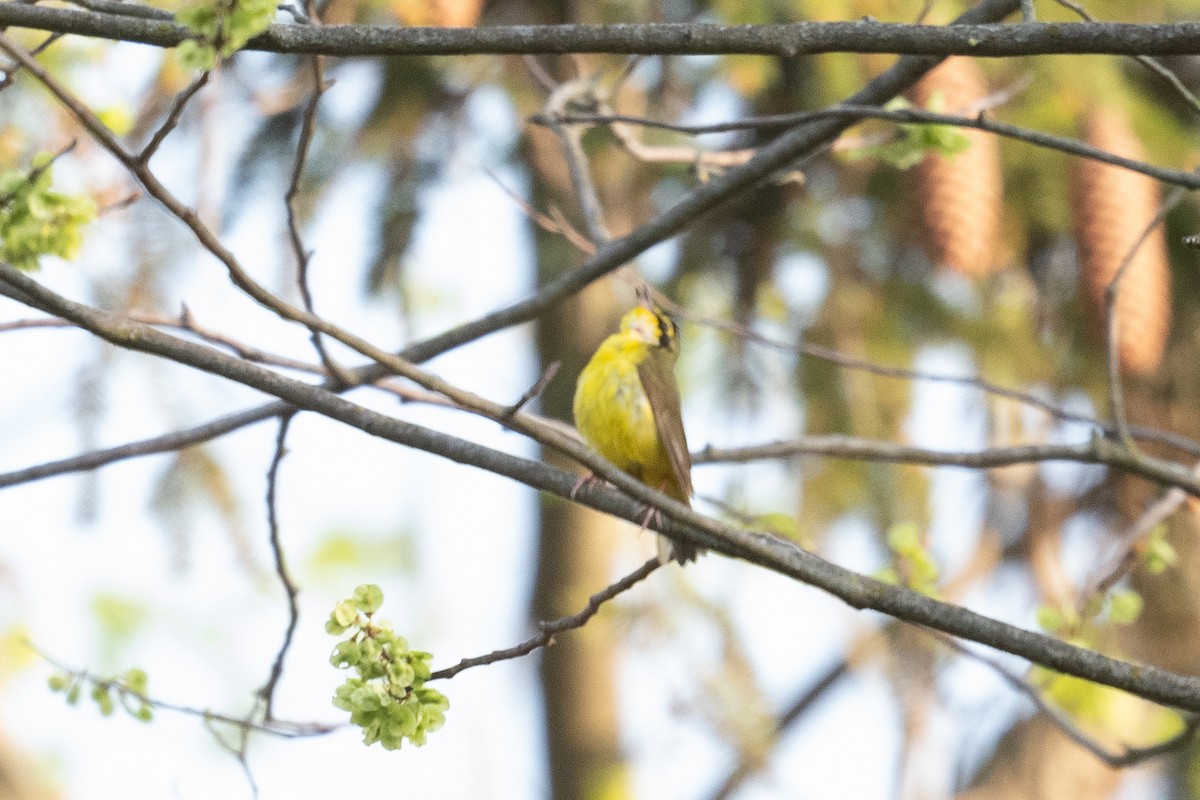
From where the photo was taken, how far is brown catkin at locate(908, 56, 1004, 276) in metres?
4.20

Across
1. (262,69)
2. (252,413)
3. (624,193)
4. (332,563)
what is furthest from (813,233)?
(332,563)

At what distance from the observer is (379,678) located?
1.95m

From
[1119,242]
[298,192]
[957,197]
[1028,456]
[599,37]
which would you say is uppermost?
[957,197]

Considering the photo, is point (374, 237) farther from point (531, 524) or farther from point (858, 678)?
point (858, 678)

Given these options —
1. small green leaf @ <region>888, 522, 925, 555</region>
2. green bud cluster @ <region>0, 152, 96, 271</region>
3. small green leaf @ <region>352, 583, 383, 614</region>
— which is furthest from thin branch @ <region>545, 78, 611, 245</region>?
small green leaf @ <region>352, 583, 383, 614</region>

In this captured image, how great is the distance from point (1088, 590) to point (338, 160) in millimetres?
2727

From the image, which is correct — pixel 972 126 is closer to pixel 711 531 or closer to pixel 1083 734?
pixel 711 531

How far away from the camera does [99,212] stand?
10.00 feet

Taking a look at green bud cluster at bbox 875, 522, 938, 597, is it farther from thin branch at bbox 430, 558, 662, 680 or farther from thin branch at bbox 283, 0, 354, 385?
thin branch at bbox 283, 0, 354, 385

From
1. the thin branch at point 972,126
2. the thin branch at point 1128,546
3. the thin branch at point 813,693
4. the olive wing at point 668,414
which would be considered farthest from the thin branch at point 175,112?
the thin branch at point 813,693

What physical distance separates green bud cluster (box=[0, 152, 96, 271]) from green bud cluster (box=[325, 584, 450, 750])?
4.38 ft

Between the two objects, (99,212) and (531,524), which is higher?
(531,524)

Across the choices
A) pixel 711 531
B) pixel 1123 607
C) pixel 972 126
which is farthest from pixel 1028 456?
pixel 711 531

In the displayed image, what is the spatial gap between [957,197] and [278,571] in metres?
2.53
